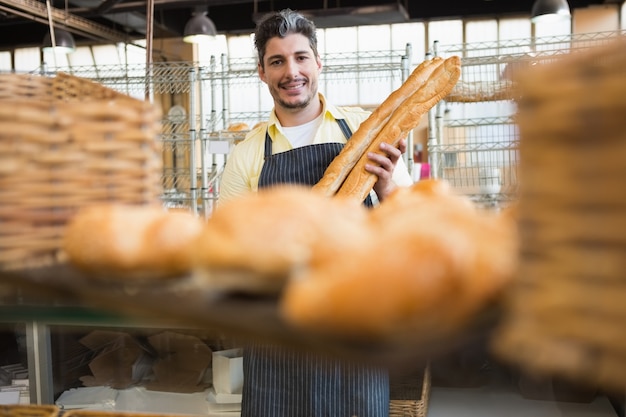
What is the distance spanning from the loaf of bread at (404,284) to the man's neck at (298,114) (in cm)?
184

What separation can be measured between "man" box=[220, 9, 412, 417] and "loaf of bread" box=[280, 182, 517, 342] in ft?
4.08

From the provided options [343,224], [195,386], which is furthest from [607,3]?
[343,224]

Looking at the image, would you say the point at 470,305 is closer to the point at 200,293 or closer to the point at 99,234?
the point at 200,293

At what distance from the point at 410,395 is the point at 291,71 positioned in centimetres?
144

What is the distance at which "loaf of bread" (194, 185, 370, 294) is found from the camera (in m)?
0.51

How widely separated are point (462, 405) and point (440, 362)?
8.21ft

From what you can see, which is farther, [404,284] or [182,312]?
[182,312]

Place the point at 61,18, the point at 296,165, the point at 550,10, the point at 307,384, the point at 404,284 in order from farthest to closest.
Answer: the point at 61,18 < the point at 550,10 < the point at 296,165 < the point at 307,384 < the point at 404,284

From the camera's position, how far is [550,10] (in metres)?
5.25

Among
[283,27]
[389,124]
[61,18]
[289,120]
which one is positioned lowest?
[389,124]

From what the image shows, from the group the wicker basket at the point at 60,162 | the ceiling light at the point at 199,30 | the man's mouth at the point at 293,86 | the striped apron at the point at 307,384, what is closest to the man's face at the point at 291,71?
the man's mouth at the point at 293,86

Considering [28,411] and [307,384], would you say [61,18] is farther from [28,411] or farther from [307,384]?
[28,411]

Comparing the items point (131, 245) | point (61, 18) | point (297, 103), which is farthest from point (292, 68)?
point (61, 18)

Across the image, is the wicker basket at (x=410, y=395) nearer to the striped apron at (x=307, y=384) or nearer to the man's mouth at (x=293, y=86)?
the striped apron at (x=307, y=384)
